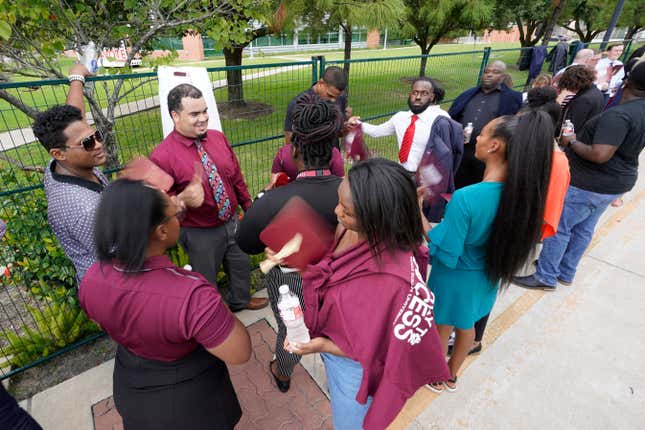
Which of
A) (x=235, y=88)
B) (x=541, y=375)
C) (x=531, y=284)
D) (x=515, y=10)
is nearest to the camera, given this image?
(x=541, y=375)

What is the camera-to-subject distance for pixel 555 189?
6.07 ft

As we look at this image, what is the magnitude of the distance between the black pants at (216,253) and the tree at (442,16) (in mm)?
10509

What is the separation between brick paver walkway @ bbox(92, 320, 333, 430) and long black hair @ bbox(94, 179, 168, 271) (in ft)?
5.43

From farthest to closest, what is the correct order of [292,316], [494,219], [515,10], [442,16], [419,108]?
[515,10] < [442,16] < [419,108] < [494,219] < [292,316]

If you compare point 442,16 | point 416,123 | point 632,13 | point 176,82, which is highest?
point 632,13

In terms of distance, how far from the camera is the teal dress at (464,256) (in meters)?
1.75

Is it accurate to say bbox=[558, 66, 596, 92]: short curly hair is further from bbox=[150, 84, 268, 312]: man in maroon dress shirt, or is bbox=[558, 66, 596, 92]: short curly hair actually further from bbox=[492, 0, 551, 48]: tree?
bbox=[492, 0, 551, 48]: tree

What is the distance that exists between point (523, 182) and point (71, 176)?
230 centimetres

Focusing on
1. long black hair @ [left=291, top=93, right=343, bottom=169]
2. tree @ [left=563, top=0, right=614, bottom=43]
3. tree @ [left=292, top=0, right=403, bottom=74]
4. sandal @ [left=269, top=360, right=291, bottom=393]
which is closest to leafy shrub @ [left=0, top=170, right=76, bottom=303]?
sandal @ [left=269, top=360, right=291, bottom=393]

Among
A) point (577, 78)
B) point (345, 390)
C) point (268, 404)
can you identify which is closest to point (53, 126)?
point (345, 390)

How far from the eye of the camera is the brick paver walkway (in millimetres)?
2293

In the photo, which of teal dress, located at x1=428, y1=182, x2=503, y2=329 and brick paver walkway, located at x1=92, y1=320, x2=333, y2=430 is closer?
teal dress, located at x1=428, y1=182, x2=503, y2=329

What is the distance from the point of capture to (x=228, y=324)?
128 cm

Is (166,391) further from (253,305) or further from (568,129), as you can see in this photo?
(568,129)
